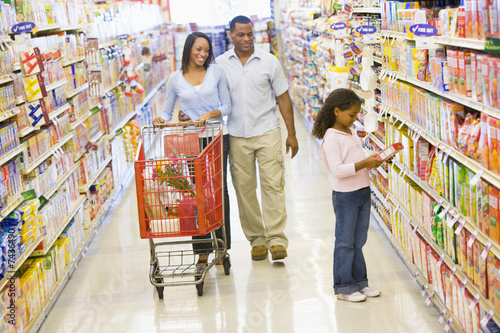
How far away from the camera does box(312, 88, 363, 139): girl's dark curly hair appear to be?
13.4 ft

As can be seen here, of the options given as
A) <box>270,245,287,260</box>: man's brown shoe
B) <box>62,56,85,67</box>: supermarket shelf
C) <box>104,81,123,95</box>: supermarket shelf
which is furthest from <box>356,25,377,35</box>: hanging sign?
<box>104,81,123,95</box>: supermarket shelf

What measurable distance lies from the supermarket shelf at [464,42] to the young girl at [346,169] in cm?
67

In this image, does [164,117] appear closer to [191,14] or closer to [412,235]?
[412,235]

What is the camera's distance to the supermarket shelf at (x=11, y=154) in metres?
3.96

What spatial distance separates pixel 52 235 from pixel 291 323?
195cm

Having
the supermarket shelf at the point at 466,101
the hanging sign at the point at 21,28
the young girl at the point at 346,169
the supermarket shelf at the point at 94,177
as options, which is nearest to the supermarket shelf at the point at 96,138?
the supermarket shelf at the point at 94,177

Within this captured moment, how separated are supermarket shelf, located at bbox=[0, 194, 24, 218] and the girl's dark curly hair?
191 cm

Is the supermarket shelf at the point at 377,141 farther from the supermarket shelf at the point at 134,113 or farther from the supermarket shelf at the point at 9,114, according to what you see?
the supermarket shelf at the point at 134,113

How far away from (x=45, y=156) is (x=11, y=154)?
0.85m

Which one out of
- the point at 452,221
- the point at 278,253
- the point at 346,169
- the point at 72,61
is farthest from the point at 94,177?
the point at 452,221

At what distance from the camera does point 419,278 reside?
14.6 feet

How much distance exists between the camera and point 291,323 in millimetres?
4191

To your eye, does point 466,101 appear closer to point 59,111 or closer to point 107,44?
point 59,111

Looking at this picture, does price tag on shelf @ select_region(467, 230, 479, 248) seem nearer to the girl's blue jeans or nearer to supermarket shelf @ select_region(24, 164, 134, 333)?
the girl's blue jeans
